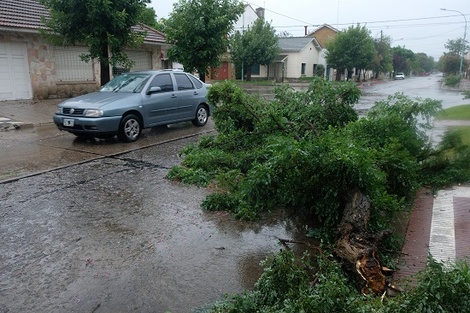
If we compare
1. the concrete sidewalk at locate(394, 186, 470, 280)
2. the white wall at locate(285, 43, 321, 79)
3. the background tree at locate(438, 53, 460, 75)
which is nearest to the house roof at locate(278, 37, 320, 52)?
the white wall at locate(285, 43, 321, 79)

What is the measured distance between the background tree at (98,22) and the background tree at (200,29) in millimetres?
3389

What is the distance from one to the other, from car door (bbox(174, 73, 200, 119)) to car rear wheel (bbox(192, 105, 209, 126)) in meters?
0.32

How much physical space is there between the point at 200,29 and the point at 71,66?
23.6 feet

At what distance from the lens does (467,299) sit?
253cm

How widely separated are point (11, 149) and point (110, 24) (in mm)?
5649

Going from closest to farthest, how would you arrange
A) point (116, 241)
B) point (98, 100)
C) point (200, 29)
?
point (116, 241)
point (98, 100)
point (200, 29)

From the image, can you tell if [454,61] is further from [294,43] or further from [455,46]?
[294,43]

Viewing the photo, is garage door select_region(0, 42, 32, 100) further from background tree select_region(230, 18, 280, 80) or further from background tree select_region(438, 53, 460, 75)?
background tree select_region(438, 53, 460, 75)

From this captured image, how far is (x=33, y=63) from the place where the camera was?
17.7 metres

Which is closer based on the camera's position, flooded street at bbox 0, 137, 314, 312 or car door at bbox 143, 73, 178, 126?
flooded street at bbox 0, 137, 314, 312

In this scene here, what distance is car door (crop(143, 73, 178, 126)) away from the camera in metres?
10.3

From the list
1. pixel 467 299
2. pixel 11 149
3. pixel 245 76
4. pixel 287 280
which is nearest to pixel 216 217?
pixel 287 280

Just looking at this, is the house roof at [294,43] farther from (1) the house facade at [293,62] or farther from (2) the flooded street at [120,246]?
(2) the flooded street at [120,246]

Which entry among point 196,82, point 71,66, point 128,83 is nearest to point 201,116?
point 196,82
